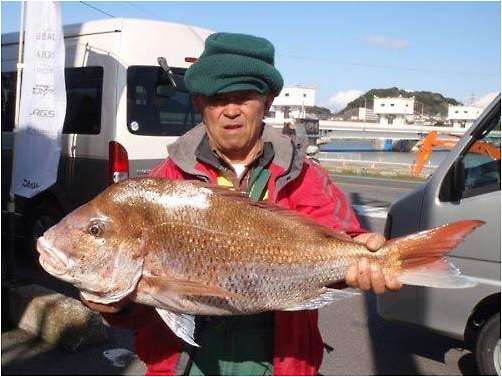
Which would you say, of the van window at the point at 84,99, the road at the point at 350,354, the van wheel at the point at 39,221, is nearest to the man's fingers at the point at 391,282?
the road at the point at 350,354

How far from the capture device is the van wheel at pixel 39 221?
7.57 metres

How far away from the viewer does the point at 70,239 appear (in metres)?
1.96

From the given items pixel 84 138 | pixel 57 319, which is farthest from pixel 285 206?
pixel 84 138

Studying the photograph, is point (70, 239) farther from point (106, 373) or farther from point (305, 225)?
point (106, 373)

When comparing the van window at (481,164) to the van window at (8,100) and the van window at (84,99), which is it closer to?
the van window at (84,99)

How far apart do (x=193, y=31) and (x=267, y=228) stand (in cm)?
588

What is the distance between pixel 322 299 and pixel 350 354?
10.9 ft

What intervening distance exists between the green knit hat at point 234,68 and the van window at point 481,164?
267 centimetres

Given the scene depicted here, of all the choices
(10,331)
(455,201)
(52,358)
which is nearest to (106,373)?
Result: (52,358)

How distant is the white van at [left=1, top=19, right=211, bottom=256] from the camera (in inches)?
266

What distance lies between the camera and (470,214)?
423cm

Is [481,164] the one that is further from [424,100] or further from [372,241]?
[424,100]

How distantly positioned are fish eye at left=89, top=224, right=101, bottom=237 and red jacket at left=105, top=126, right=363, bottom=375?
34cm

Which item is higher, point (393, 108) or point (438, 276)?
point (393, 108)
